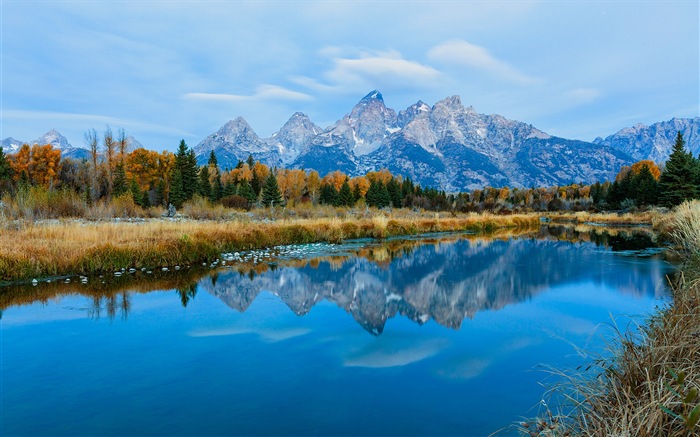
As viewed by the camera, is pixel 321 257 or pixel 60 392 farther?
pixel 321 257

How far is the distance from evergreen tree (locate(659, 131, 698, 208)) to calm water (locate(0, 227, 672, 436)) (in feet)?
108

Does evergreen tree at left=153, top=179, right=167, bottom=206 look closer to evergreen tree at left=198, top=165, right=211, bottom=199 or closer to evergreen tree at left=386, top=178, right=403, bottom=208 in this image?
evergreen tree at left=198, top=165, right=211, bottom=199

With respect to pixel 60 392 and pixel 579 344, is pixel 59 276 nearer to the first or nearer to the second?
pixel 60 392

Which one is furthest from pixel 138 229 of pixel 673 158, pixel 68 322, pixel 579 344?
pixel 673 158

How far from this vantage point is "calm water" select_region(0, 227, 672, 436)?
4941 millimetres

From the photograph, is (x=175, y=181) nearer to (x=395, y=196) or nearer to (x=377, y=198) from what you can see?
(x=377, y=198)

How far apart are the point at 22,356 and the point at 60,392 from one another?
1.93 meters

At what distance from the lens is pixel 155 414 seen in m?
4.96

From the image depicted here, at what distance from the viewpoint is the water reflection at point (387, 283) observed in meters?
10.3

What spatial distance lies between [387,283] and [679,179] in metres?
40.9

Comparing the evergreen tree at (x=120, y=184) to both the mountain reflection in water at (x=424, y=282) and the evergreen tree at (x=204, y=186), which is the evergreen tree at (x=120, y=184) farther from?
the mountain reflection in water at (x=424, y=282)

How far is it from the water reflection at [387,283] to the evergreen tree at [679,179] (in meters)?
27.1

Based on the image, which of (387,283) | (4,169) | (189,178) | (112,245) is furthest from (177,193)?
(387,283)

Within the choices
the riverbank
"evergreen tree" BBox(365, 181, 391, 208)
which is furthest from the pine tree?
the riverbank
